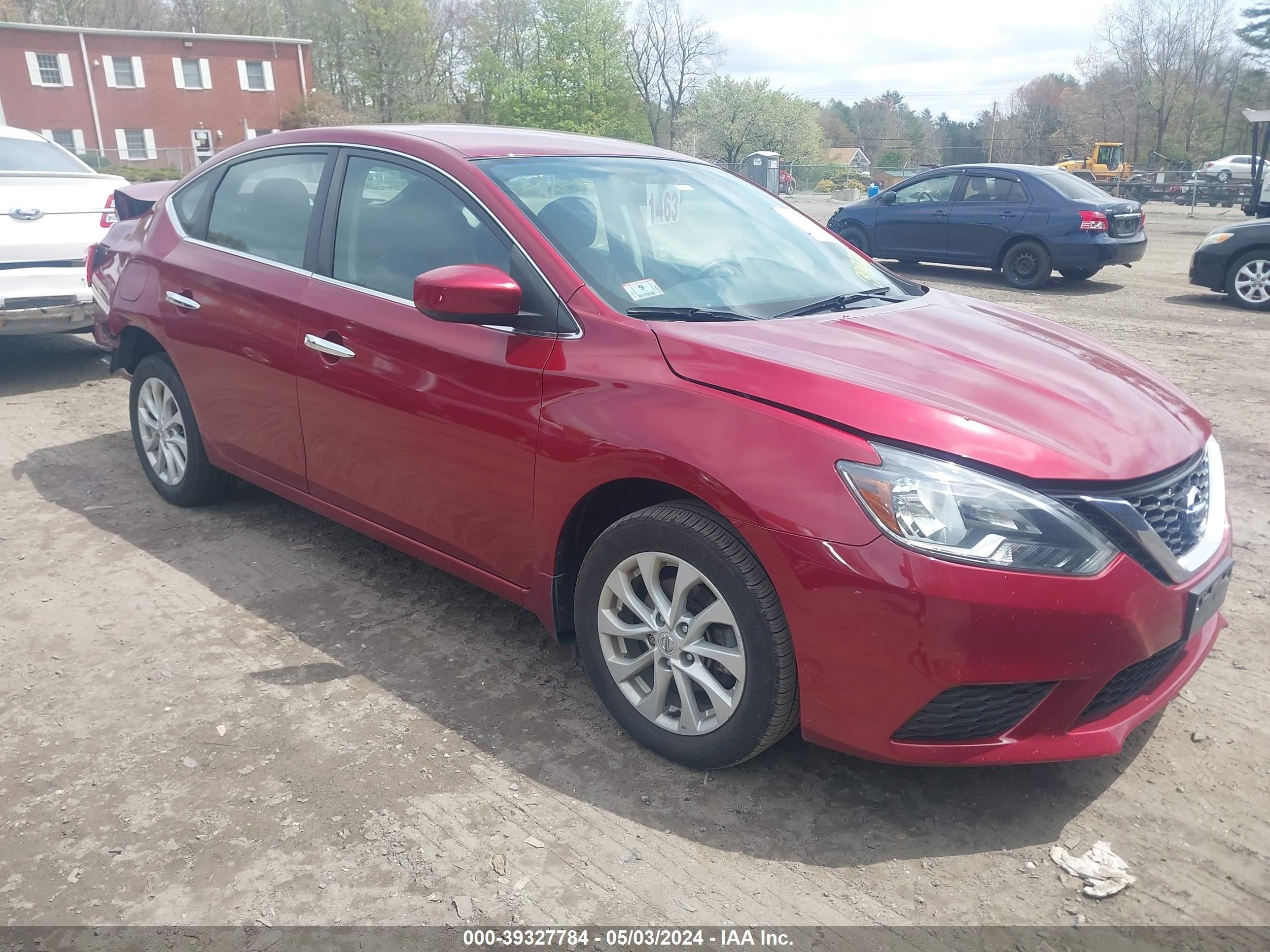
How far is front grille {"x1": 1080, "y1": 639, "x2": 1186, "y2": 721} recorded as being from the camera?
2508 millimetres

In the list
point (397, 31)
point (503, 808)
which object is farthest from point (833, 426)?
point (397, 31)

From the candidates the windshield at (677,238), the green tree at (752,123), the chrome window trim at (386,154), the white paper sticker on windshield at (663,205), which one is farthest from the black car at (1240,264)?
the green tree at (752,123)

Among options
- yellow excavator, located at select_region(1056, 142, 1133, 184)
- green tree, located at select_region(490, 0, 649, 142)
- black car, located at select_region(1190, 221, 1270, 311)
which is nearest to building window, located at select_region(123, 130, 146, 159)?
green tree, located at select_region(490, 0, 649, 142)

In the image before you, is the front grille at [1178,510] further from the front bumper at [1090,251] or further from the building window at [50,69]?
the building window at [50,69]

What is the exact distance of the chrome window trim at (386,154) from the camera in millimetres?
3037

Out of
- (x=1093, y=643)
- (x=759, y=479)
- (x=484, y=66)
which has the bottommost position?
(x=1093, y=643)

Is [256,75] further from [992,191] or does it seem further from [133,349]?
[133,349]

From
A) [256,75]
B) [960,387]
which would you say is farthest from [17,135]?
[256,75]

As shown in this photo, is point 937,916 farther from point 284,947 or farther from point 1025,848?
point 284,947

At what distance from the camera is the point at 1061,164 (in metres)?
49.2

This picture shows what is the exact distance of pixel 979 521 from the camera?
233cm

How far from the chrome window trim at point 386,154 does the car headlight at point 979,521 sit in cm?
111

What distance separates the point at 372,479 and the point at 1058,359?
2.42 meters

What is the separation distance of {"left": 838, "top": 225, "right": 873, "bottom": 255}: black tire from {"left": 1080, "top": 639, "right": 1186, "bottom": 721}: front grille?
1289cm
